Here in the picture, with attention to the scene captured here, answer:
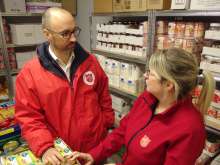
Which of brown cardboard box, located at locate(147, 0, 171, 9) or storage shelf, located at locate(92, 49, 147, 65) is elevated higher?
brown cardboard box, located at locate(147, 0, 171, 9)

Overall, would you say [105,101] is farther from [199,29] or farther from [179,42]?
[199,29]

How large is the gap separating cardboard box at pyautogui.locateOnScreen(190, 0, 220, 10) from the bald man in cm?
91

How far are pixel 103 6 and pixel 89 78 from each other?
146 cm

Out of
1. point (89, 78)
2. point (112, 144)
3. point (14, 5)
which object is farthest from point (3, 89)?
point (112, 144)

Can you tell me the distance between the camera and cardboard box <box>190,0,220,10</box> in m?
1.52

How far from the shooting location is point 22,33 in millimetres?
2805

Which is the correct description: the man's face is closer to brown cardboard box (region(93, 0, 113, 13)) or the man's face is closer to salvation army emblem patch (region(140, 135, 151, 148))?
salvation army emblem patch (region(140, 135, 151, 148))

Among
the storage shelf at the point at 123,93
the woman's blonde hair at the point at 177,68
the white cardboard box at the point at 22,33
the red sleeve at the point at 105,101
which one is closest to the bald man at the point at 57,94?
the red sleeve at the point at 105,101

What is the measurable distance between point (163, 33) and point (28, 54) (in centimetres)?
186

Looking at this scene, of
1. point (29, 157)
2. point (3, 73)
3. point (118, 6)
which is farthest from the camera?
point (3, 73)

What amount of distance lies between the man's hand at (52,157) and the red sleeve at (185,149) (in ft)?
1.79

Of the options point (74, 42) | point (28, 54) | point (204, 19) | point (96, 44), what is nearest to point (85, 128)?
point (74, 42)

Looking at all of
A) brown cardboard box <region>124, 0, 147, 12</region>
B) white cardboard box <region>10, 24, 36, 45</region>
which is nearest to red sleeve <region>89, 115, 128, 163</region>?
brown cardboard box <region>124, 0, 147, 12</region>

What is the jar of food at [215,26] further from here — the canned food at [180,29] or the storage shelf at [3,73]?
the storage shelf at [3,73]
